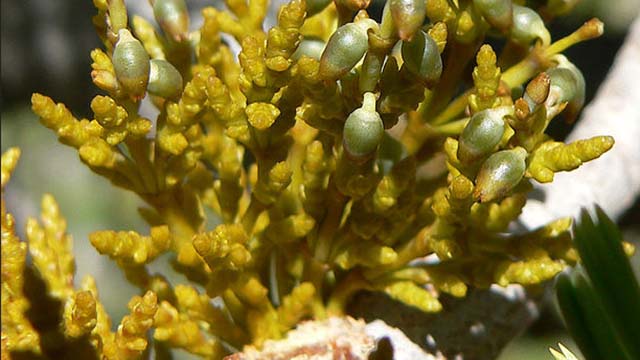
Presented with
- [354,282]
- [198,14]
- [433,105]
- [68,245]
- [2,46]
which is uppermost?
[433,105]

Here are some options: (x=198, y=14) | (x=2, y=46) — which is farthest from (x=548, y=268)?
(x=2, y=46)

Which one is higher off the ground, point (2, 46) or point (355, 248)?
point (355, 248)

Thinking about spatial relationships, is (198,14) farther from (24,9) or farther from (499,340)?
(24,9)

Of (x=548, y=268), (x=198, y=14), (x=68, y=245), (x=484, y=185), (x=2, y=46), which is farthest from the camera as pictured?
(x=2, y=46)

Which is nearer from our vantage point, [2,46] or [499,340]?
[499,340]

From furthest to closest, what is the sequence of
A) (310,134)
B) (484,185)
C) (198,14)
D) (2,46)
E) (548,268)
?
1. (2,46)
2. (198,14)
3. (310,134)
4. (548,268)
5. (484,185)

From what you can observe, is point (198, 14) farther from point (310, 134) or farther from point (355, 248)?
point (355, 248)
